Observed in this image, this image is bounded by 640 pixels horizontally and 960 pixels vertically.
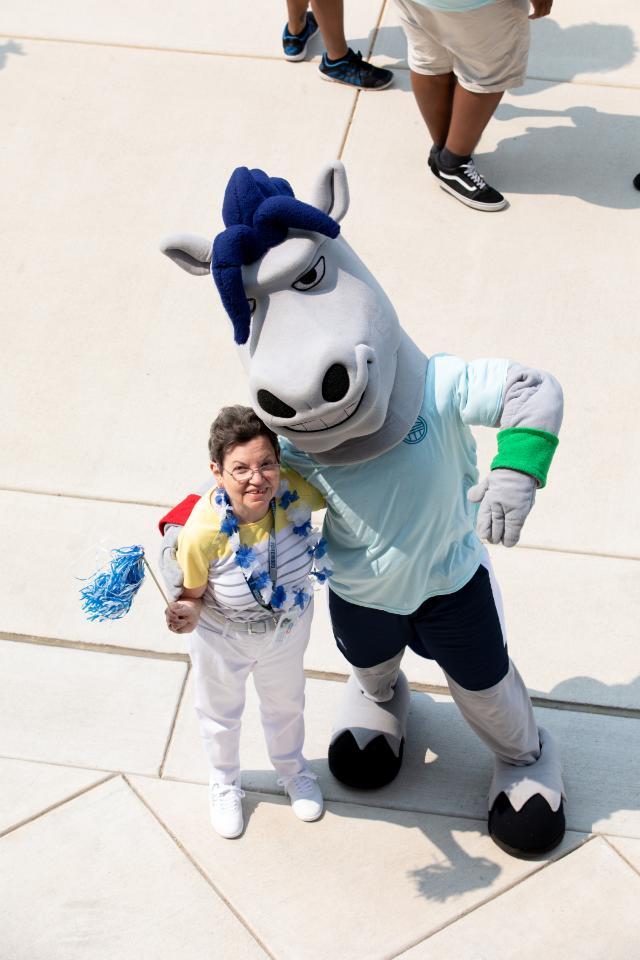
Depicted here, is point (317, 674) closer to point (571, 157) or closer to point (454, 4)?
point (454, 4)

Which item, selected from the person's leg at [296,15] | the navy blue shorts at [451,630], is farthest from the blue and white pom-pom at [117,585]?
the person's leg at [296,15]

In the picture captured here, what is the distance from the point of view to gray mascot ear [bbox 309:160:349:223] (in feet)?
8.64

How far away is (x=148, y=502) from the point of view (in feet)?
14.5

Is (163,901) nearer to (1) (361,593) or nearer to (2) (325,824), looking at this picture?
(2) (325,824)

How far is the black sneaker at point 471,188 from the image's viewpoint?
212 inches

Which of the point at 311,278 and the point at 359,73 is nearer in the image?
the point at 311,278

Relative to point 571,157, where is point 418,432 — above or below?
above

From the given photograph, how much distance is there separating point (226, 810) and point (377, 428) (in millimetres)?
1431

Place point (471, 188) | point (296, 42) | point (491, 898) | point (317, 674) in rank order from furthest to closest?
point (296, 42) < point (471, 188) < point (317, 674) < point (491, 898)

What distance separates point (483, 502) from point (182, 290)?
2.91 meters

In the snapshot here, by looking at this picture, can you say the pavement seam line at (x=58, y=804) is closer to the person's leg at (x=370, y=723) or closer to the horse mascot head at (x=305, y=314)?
the person's leg at (x=370, y=723)

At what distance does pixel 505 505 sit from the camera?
2609mm

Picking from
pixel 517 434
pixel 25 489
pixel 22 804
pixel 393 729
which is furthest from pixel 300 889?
pixel 25 489

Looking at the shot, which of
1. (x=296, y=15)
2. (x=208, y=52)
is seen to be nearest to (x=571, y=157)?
(x=296, y=15)
